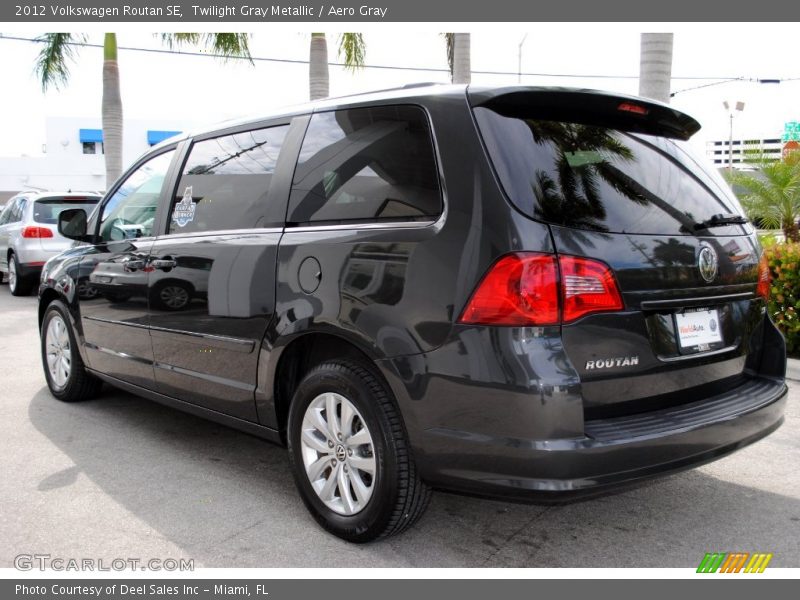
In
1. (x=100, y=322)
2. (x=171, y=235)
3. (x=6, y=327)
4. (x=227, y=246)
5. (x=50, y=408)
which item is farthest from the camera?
(x=6, y=327)

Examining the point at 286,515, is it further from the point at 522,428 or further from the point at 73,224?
the point at 73,224

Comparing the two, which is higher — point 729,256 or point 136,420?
point 729,256

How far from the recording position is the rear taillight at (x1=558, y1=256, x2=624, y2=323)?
2629mm

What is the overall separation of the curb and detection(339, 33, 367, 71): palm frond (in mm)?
9580

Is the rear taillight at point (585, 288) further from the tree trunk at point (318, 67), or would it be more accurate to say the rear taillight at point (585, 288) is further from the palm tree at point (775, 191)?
the tree trunk at point (318, 67)

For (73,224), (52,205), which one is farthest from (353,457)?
(52,205)

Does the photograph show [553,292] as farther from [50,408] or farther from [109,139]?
[109,139]

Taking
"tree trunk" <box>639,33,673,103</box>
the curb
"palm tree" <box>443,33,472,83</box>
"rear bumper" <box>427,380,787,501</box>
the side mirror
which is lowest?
the curb

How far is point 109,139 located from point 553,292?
53.8 ft

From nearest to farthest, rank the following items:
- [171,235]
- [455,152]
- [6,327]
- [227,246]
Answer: [455,152] < [227,246] < [171,235] < [6,327]

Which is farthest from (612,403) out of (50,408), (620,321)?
(50,408)

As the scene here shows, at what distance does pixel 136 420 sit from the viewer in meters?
5.14

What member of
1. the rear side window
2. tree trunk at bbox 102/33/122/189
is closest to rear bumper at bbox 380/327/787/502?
the rear side window

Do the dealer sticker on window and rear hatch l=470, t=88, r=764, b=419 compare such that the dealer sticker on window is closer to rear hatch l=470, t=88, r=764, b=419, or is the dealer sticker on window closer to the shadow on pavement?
rear hatch l=470, t=88, r=764, b=419
